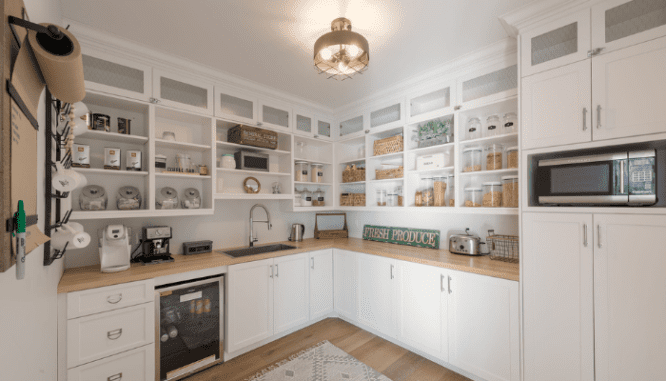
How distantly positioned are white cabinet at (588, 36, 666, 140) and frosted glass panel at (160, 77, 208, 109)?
10.1ft

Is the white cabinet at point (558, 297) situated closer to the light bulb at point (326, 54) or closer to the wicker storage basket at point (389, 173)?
the wicker storage basket at point (389, 173)

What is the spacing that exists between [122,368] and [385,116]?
3323 millimetres

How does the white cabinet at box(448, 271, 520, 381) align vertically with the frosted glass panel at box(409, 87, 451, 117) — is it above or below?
below

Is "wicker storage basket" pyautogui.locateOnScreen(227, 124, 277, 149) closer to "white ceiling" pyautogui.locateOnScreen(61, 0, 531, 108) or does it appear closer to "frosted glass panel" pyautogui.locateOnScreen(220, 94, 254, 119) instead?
"frosted glass panel" pyautogui.locateOnScreen(220, 94, 254, 119)

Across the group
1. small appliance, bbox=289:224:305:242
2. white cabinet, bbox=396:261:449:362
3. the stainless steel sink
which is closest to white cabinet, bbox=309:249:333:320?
the stainless steel sink

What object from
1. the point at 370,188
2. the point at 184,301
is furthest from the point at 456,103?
the point at 184,301

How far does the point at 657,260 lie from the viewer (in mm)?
1480

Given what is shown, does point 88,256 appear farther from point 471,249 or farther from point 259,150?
point 471,249

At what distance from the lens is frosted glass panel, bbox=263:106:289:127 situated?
3.17 m

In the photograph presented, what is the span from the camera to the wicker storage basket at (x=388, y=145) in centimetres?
312

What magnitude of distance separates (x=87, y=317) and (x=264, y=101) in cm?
244

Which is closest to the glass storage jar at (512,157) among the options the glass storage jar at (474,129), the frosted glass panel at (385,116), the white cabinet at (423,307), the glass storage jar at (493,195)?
the glass storage jar at (493,195)

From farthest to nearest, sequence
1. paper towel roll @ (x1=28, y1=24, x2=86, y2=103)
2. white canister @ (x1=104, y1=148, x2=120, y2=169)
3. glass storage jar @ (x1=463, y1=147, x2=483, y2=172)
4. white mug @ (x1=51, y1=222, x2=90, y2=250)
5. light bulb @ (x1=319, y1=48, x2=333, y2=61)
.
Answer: glass storage jar @ (x1=463, y1=147, x2=483, y2=172) < white canister @ (x1=104, y1=148, x2=120, y2=169) < light bulb @ (x1=319, y1=48, x2=333, y2=61) < white mug @ (x1=51, y1=222, x2=90, y2=250) < paper towel roll @ (x1=28, y1=24, x2=86, y2=103)

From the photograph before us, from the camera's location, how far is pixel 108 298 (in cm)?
189
